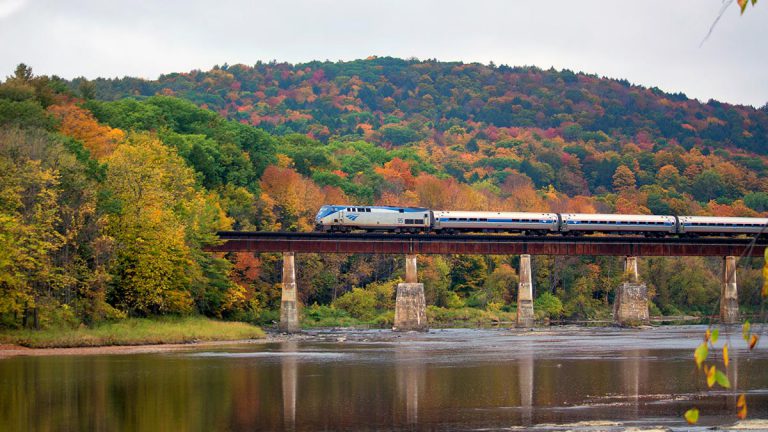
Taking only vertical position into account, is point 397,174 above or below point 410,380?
above

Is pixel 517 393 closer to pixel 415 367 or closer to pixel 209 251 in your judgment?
pixel 415 367

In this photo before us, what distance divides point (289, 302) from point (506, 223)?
21.6 meters

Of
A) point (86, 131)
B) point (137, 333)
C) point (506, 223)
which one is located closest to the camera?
point (137, 333)

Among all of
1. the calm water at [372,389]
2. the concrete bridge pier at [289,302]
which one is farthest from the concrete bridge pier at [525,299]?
the calm water at [372,389]

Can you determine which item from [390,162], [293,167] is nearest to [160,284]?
[293,167]

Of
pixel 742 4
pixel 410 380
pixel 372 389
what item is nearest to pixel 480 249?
pixel 410 380

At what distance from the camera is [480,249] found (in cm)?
9862

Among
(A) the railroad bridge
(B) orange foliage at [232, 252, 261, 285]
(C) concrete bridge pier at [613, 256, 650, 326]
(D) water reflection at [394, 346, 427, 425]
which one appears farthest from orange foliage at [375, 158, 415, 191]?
(D) water reflection at [394, 346, 427, 425]

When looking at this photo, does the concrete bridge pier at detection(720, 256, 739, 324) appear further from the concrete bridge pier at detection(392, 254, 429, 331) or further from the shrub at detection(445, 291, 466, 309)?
the concrete bridge pier at detection(392, 254, 429, 331)

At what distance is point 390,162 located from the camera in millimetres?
182375

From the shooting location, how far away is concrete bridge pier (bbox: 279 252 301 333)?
308 ft

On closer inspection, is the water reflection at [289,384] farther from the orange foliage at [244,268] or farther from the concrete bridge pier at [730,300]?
the concrete bridge pier at [730,300]

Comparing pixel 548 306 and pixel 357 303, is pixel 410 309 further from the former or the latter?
pixel 548 306

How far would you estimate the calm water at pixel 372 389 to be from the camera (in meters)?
37.6
